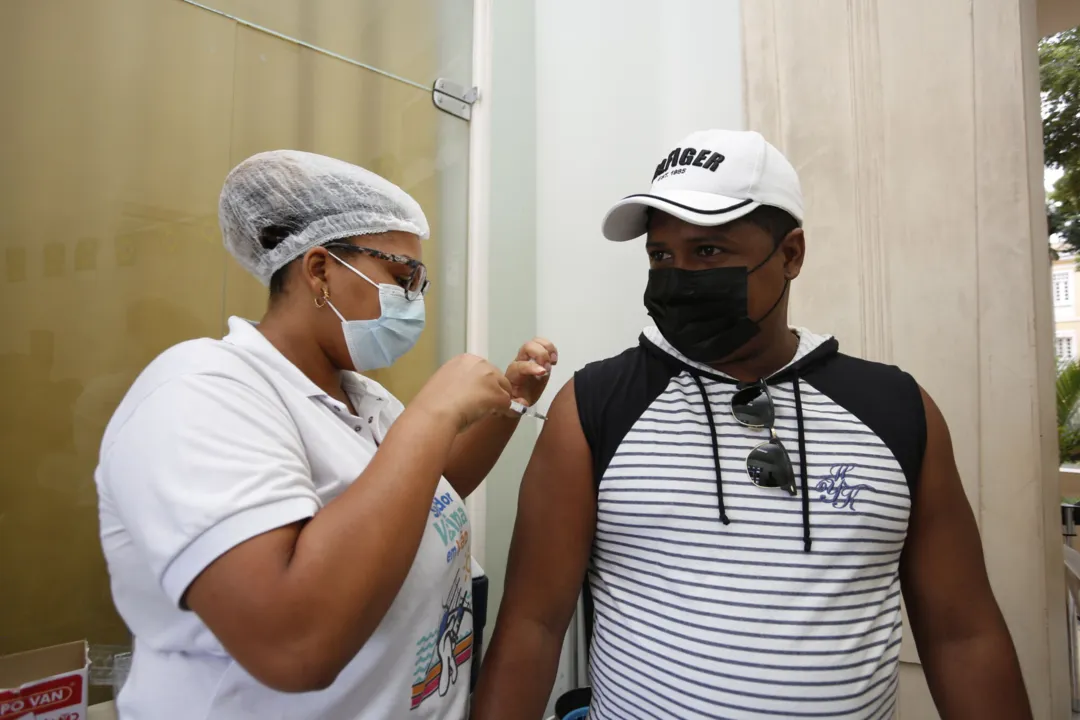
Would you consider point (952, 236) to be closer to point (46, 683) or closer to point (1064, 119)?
point (1064, 119)

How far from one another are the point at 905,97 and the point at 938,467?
1.10m

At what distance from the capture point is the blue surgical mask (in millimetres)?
920

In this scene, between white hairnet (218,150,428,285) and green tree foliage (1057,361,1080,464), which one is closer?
white hairnet (218,150,428,285)

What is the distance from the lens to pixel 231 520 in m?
0.59

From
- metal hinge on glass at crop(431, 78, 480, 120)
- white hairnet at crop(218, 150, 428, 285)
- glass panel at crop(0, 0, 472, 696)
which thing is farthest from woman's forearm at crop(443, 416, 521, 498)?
metal hinge on glass at crop(431, 78, 480, 120)

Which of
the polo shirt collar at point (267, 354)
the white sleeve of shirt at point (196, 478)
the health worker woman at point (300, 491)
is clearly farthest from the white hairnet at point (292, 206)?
the white sleeve of shirt at point (196, 478)

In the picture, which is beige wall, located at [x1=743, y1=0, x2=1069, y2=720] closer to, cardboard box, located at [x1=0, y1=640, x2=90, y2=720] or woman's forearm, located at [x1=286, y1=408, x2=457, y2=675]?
woman's forearm, located at [x1=286, y1=408, x2=457, y2=675]

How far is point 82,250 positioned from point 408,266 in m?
0.78

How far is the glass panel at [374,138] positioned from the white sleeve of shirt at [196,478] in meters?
→ 0.85

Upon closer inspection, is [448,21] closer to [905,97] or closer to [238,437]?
[905,97]

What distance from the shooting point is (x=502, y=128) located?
6.46 ft

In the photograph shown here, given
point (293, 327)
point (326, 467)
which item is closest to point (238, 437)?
point (326, 467)

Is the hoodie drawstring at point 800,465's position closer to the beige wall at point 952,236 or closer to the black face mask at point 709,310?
the black face mask at point 709,310

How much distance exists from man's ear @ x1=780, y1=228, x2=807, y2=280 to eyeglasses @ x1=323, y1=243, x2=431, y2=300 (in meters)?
0.64
